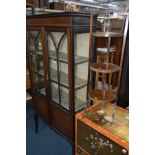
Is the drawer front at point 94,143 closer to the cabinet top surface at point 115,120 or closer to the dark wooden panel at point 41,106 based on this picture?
the cabinet top surface at point 115,120

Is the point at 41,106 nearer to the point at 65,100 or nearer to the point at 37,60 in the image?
the point at 65,100

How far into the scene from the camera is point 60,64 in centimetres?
187

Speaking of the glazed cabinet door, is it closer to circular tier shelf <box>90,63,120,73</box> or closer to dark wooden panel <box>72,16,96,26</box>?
dark wooden panel <box>72,16,96,26</box>

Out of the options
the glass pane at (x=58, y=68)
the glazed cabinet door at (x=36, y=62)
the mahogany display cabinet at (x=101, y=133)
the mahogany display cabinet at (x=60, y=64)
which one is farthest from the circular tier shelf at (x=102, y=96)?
the glazed cabinet door at (x=36, y=62)

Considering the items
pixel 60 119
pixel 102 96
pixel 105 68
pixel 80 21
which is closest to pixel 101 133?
pixel 102 96

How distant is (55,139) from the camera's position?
2.32 m

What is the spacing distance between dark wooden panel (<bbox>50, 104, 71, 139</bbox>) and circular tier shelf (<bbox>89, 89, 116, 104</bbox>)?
0.53 metres

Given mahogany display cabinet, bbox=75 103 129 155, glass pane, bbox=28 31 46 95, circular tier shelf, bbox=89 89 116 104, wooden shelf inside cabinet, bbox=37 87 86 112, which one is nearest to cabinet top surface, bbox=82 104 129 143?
mahogany display cabinet, bbox=75 103 129 155

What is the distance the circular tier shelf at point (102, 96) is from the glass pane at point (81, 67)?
378 millimetres

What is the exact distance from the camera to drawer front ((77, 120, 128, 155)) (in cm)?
110

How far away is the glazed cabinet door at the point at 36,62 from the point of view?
6.39ft

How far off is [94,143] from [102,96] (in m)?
0.37
